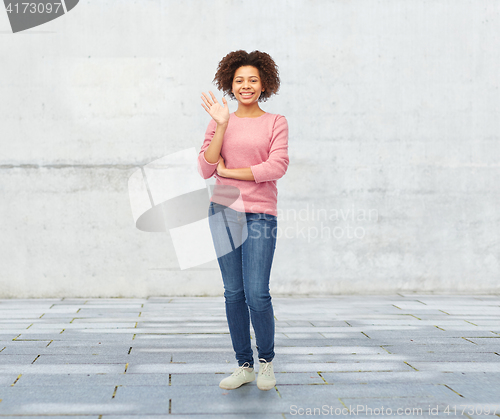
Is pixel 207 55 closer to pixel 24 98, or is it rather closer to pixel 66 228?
pixel 24 98

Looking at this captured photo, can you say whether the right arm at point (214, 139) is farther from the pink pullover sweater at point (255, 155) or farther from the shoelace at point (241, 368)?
the shoelace at point (241, 368)

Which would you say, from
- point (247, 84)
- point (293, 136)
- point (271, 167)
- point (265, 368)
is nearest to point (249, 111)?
point (247, 84)

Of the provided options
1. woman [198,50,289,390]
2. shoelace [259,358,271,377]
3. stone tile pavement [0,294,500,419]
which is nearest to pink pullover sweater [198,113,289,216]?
woman [198,50,289,390]

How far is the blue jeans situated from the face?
55 centimetres

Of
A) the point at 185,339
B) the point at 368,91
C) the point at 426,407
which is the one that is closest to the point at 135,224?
the point at 185,339

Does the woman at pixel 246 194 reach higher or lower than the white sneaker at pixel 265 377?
higher

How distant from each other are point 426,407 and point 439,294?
11.4 feet

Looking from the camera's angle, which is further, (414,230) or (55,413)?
(414,230)

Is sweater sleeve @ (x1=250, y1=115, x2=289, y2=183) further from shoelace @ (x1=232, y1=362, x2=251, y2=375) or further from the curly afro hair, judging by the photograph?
shoelace @ (x1=232, y1=362, x2=251, y2=375)

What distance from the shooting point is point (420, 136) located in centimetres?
560

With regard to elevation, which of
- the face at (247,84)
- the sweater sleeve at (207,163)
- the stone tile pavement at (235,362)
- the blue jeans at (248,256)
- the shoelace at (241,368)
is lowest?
the stone tile pavement at (235,362)

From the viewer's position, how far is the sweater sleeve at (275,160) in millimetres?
2436

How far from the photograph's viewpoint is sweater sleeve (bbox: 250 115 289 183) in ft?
7.99

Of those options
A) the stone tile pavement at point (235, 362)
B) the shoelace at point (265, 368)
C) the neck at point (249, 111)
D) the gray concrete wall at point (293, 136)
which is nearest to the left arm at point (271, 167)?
the neck at point (249, 111)
